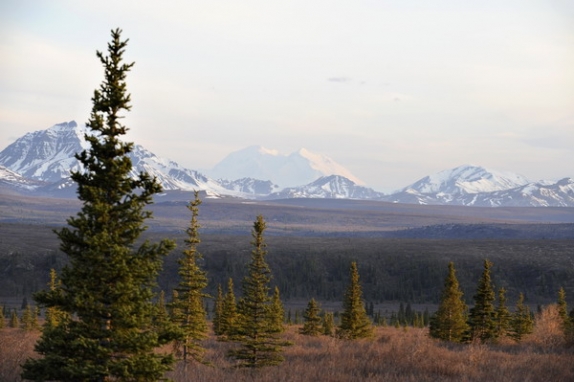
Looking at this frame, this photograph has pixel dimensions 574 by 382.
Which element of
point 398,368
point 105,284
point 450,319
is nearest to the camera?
point 105,284

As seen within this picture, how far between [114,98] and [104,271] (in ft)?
9.21

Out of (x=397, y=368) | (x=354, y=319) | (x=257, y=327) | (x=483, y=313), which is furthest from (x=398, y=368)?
(x=354, y=319)

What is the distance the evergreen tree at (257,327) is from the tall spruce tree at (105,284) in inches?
455

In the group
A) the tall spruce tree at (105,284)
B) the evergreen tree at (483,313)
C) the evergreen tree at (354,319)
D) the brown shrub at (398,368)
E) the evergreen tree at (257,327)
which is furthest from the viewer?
the evergreen tree at (354,319)

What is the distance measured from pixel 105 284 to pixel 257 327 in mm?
12905

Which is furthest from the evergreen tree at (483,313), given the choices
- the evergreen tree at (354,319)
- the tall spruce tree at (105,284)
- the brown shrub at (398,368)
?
the tall spruce tree at (105,284)

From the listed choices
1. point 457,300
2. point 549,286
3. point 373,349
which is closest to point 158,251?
point 373,349

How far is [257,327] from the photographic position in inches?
865

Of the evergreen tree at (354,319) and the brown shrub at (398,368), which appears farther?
the evergreen tree at (354,319)

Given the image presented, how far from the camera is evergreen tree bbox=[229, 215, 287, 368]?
21.3m

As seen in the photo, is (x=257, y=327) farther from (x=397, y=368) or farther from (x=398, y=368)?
(x=398, y=368)

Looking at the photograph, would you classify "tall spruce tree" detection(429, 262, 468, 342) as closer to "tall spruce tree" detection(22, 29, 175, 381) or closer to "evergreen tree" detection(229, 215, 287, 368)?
"evergreen tree" detection(229, 215, 287, 368)

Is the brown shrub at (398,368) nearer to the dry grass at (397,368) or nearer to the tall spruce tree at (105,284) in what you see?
the dry grass at (397,368)

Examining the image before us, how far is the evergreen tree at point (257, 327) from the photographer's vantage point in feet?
69.9
